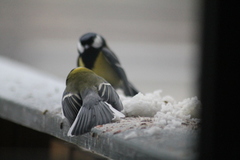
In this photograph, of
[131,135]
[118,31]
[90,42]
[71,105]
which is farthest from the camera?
[118,31]

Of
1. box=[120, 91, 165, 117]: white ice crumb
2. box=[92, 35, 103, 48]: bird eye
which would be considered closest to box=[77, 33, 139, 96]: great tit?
box=[92, 35, 103, 48]: bird eye

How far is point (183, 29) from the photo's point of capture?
3676mm

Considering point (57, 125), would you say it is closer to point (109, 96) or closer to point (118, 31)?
point (109, 96)

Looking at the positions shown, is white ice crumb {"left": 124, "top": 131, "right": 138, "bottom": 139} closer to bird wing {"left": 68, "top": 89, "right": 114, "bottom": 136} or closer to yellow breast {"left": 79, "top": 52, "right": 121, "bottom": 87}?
bird wing {"left": 68, "top": 89, "right": 114, "bottom": 136}

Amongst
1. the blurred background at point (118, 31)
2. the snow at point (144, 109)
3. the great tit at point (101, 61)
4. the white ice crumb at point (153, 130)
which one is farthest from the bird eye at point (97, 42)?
the blurred background at point (118, 31)

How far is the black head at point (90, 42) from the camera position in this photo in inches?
36.9

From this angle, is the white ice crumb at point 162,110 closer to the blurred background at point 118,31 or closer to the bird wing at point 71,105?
the bird wing at point 71,105

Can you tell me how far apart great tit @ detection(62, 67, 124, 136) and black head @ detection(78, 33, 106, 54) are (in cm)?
16

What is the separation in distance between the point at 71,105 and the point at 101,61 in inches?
8.9

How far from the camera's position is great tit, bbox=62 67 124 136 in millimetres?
699

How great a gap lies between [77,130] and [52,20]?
2639 millimetres

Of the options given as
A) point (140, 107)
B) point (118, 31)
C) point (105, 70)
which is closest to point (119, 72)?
point (105, 70)

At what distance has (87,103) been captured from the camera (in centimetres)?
72

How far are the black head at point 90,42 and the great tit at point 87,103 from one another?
0.51ft
